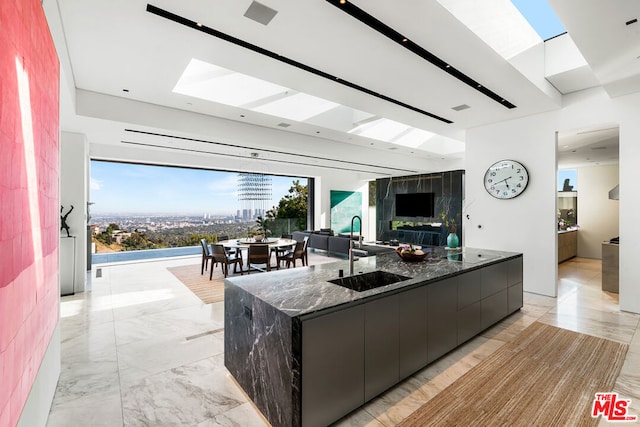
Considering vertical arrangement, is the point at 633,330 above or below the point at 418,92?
below

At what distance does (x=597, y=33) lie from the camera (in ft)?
9.19

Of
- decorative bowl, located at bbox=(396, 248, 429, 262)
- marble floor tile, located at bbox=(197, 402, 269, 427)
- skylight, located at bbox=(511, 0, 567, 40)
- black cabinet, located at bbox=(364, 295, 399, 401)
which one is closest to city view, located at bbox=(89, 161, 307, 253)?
decorative bowl, located at bbox=(396, 248, 429, 262)

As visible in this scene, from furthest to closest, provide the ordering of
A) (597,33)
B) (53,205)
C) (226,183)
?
(226,183) < (597,33) < (53,205)

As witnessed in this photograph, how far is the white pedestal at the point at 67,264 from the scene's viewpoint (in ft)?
16.4

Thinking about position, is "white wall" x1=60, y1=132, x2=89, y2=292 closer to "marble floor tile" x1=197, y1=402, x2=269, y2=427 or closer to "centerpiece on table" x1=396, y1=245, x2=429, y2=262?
"marble floor tile" x1=197, y1=402, x2=269, y2=427

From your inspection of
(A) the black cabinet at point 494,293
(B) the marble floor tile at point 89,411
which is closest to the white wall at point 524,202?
(A) the black cabinet at point 494,293

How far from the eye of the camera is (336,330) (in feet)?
6.33

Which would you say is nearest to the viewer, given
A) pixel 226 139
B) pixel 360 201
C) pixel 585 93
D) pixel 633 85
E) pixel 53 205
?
pixel 53 205

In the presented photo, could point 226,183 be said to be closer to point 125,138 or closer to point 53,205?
point 125,138

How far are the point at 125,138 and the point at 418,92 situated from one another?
5.23 meters

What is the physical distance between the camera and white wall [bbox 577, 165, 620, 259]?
816 cm

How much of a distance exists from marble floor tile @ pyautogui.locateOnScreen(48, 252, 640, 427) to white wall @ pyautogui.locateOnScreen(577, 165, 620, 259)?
439 centimetres

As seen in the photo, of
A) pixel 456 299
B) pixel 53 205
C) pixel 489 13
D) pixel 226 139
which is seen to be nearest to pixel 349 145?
pixel 226 139

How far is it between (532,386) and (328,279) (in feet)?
5.97
